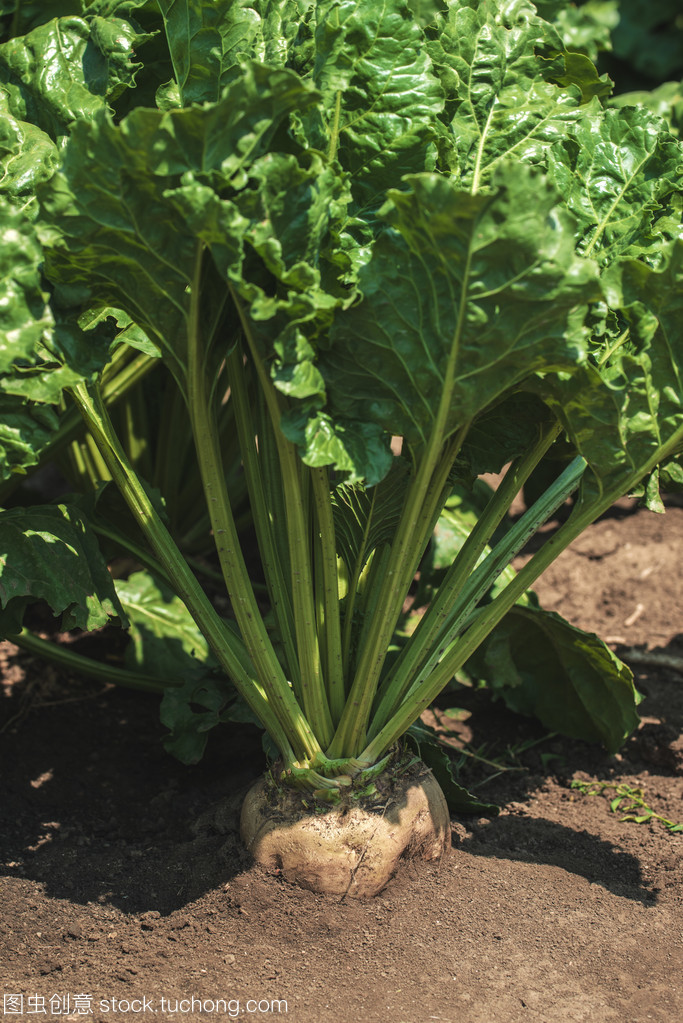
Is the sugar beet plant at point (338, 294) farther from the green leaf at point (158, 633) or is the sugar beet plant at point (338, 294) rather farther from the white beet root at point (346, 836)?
the green leaf at point (158, 633)

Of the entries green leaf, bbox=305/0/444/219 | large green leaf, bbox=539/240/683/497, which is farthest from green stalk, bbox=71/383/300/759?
large green leaf, bbox=539/240/683/497

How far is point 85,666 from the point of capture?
2898 millimetres

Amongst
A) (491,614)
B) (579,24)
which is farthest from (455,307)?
(579,24)

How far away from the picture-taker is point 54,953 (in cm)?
201

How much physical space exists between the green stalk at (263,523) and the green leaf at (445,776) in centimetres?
39

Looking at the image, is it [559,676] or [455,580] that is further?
[559,676]

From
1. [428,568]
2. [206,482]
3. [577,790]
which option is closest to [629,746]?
[577,790]

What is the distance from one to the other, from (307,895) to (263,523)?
0.90 meters

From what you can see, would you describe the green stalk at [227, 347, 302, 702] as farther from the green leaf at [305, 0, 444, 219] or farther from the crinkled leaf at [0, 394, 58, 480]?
the green leaf at [305, 0, 444, 219]

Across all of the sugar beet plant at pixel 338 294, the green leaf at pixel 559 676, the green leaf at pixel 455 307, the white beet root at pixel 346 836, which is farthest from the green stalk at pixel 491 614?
the green leaf at pixel 559 676

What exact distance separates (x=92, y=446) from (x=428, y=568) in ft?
4.60

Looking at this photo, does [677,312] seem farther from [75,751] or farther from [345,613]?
[75,751]

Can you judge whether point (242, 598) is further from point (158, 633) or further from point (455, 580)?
point (158, 633)

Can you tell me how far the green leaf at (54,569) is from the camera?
2.26m
